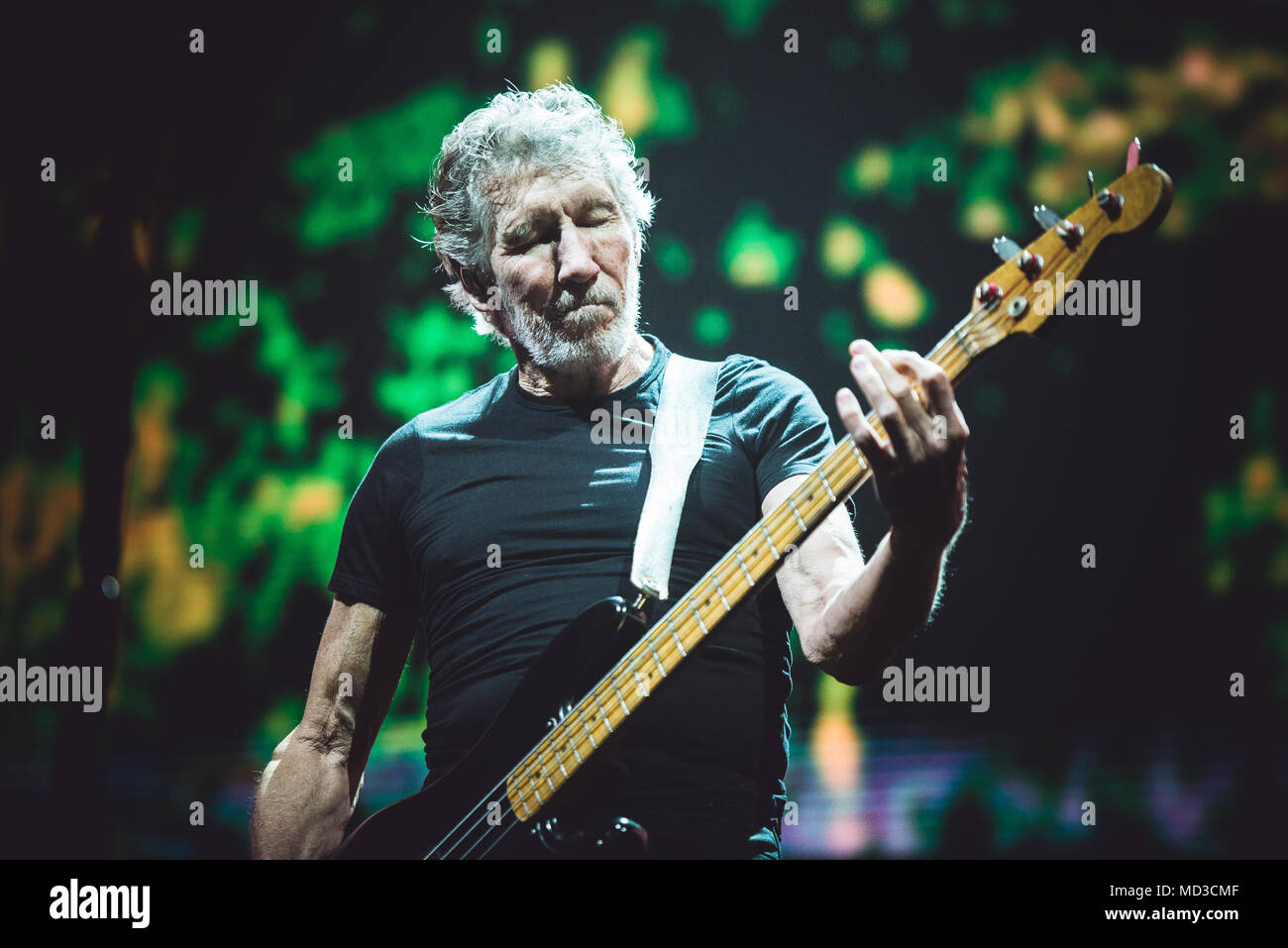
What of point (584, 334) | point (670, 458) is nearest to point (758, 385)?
point (670, 458)

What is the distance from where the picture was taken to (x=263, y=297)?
2.26m

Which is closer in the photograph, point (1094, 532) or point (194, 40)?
point (1094, 532)

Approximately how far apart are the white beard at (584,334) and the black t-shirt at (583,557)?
0.07m

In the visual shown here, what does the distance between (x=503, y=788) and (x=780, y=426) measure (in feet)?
2.27

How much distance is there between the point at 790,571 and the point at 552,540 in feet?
1.25

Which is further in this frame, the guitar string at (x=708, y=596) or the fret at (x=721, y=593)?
the fret at (x=721, y=593)

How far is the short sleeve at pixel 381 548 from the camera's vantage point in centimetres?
193

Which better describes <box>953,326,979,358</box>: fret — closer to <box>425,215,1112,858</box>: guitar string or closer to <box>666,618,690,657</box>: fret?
<box>425,215,1112,858</box>: guitar string

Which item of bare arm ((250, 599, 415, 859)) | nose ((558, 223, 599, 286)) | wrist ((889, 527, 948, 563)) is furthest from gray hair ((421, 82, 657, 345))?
wrist ((889, 527, 948, 563))

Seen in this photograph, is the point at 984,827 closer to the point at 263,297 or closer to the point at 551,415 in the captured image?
the point at 551,415

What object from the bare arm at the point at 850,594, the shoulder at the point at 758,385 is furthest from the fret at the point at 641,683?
the shoulder at the point at 758,385

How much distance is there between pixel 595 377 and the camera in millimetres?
1937

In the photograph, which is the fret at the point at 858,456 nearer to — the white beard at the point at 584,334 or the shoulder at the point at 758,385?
the shoulder at the point at 758,385
